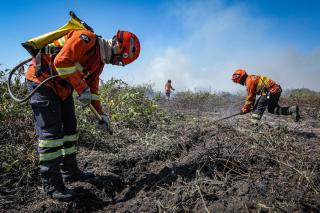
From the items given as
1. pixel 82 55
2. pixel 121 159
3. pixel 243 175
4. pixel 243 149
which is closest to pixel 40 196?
pixel 121 159

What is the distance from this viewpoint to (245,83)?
7305mm

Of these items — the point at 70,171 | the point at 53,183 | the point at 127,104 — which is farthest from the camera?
the point at 127,104

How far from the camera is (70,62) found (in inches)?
105

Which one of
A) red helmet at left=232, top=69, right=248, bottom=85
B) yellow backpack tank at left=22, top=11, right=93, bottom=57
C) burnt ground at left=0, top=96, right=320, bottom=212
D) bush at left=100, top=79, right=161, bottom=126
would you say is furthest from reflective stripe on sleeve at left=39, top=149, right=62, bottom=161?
red helmet at left=232, top=69, right=248, bottom=85

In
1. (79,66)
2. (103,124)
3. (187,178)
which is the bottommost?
(187,178)

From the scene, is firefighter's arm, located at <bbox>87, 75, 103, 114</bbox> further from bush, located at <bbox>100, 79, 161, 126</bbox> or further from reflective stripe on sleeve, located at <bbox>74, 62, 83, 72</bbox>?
bush, located at <bbox>100, 79, 161, 126</bbox>

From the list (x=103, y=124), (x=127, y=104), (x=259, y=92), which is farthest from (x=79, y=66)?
(x=259, y=92)

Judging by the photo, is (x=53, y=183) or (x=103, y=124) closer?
(x=53, y=183)

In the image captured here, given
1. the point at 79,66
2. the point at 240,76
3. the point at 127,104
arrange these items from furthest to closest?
the point at 240,76 → the point at 127,104 → the point at 79,66

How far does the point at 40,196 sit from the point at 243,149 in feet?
8.09

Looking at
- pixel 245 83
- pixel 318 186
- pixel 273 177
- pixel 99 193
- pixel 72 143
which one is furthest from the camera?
pixel 245 83

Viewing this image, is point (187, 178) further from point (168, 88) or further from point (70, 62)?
point (168, 88)

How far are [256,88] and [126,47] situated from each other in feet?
16.0

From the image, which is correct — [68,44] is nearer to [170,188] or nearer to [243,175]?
[170,188]
